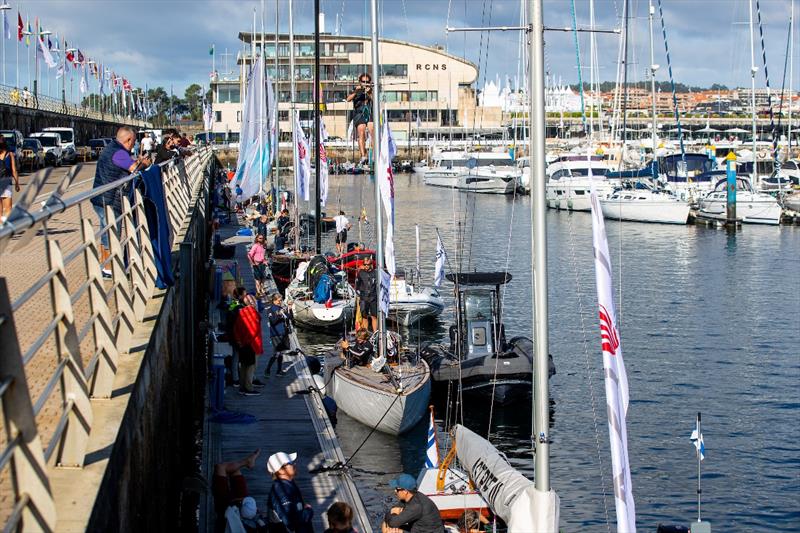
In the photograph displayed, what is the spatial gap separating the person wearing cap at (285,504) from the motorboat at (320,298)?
20.1 m

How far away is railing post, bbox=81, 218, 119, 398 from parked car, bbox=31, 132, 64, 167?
40.4 meters

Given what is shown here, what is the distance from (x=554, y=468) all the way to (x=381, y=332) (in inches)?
178

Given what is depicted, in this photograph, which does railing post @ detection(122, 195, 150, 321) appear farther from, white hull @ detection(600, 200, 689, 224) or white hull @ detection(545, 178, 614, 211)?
white hull @ detection(545, 178, 614, 211)

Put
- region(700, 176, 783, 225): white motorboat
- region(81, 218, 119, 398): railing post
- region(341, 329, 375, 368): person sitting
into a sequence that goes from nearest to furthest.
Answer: region(81, 218, 119, 398): railing post < region(341, 329, 375, 368): person sitting < region(700, 176, 783, 225): white motorboat

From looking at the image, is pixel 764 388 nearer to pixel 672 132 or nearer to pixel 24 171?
pixel 24 171

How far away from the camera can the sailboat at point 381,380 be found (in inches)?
843

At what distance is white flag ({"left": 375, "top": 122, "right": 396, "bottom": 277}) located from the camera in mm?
20594

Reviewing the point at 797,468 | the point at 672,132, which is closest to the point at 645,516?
the point at 797,468

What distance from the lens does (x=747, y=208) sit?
233 ft

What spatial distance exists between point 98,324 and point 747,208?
68.6m

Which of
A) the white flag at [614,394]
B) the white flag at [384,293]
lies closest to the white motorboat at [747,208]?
the white flag at [384,293]

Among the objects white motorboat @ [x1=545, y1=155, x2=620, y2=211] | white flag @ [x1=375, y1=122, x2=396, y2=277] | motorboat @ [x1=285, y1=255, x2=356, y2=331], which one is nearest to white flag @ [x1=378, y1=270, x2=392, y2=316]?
white flag @ [x1=375, y1=122, x2=396, y2=277]

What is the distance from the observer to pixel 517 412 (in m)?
25.8

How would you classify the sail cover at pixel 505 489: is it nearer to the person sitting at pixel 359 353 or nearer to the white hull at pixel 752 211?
the person sitting at pixel 359 353
